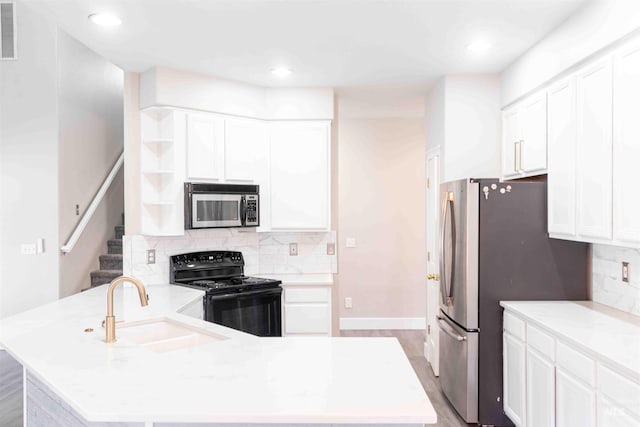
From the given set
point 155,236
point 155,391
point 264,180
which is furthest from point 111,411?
point 264,180

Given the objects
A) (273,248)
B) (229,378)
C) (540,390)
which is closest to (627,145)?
(540,390)

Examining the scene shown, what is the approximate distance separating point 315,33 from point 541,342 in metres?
2.32

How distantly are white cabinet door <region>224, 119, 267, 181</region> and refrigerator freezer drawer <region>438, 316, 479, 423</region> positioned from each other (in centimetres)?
211

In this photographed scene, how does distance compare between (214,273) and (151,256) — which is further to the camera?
(214,273)

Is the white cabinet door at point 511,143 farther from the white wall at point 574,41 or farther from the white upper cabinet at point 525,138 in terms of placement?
the white wall at point 574,41

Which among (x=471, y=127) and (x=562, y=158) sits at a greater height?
(x=471, y=127)

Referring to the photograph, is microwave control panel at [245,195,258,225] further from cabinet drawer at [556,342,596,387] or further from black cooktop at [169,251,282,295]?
cabinet drawer at [556,342,596,387]

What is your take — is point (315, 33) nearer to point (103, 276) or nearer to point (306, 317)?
point (306, 317)

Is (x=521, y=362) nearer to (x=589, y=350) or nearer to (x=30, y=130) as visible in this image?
(x=589, y=350)

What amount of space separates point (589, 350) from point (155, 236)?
3266mm

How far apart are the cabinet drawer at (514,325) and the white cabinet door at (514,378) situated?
34mm

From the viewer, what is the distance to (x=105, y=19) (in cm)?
291

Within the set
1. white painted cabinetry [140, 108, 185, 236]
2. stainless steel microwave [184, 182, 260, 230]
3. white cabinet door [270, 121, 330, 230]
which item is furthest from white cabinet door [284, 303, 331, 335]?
white painted cabinetry [140, 108, 185, 236]

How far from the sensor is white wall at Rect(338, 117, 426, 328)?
6.05 meters
